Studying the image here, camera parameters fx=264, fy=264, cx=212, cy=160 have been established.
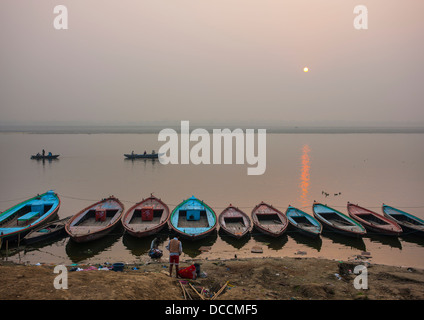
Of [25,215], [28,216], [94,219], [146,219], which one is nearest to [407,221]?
[146,219]

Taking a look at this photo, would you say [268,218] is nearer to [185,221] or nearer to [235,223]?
[235,223]

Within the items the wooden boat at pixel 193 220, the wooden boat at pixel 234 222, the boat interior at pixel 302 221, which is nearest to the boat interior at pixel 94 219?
the wooden boat at pixel 193 220

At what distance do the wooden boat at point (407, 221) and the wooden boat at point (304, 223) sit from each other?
21.4 feet

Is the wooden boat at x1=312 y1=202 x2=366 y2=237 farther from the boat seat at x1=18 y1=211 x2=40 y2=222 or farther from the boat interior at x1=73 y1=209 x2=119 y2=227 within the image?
the boat seat at x1=18 y1=211 x2=40 y2=222

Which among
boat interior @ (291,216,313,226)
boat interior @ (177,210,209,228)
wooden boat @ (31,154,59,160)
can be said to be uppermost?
wooden boat @ (31,154,59,160)

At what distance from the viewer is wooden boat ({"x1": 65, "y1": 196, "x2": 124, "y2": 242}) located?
16.6 metres

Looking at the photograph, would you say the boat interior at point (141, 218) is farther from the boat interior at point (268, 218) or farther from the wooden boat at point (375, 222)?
the wooden boat at point (375, 222)

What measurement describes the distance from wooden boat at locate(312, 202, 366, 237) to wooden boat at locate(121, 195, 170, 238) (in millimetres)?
11614

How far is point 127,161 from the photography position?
5522 cm

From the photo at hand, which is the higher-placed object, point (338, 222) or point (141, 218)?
point (141, 218)

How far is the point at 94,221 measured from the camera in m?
19.4

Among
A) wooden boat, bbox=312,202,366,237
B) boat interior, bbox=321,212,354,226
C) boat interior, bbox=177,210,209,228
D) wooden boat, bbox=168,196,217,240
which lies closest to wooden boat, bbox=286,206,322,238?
wooden boat, bbox=312,202,366,237

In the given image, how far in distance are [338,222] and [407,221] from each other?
222 inches
